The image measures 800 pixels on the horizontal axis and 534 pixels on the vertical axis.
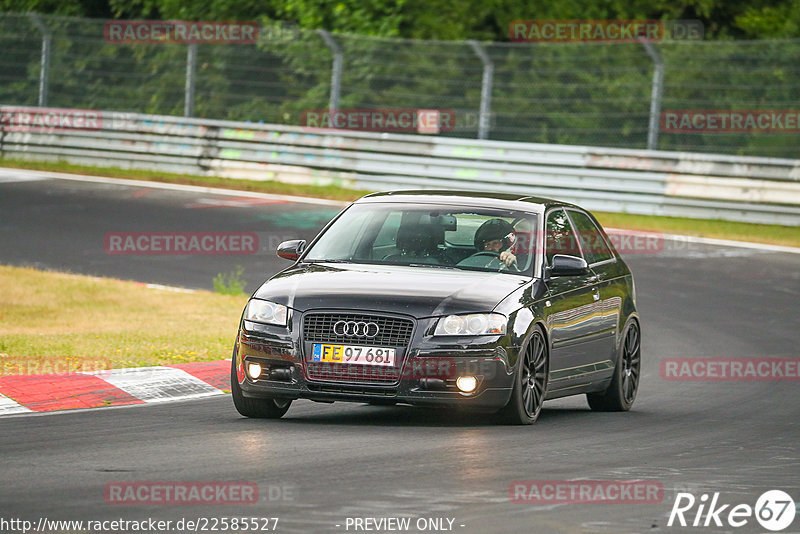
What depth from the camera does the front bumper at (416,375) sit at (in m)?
9.47

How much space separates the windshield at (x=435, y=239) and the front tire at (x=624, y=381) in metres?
1.49

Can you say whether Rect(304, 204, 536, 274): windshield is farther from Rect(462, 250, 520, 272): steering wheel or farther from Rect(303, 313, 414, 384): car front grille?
Rect(303, 313, 414, 384): car front grille

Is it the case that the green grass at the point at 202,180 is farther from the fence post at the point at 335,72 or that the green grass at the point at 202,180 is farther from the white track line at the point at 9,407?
the white track line at the point at 9,407

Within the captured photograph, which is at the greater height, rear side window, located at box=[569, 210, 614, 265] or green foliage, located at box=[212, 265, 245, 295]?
rear side window, located at box=[569, 210, 614, 265]

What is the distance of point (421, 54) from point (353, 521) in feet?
72.7

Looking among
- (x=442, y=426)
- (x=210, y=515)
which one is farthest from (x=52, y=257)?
(x=210, y=515)

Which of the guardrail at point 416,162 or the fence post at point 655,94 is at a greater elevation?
the fence post at point 655,94

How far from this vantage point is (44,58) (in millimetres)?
30578

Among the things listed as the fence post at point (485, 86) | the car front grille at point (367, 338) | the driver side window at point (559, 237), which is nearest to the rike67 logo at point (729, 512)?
the car front grille at point (367, 338)

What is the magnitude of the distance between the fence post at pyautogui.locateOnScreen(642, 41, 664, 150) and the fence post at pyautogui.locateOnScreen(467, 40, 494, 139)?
2.68m

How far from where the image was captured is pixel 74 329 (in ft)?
48.0

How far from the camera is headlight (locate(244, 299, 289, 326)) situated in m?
9.73

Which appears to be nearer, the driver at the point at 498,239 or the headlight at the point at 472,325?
the headlight at the point at 472,325

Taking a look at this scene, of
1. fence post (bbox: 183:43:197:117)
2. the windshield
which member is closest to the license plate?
the windshield
